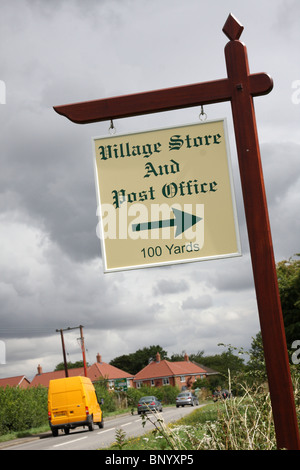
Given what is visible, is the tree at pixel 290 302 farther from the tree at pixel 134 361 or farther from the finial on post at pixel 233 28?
the tree at pixel 134 361

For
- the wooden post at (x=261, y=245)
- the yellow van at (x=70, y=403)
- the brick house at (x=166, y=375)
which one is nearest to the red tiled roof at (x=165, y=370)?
the brick house at (x=166, y=375)

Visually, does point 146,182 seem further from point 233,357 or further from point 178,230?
→ point 233,357

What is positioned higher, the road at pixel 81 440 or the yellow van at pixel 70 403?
the yellow van at pixel 70 403

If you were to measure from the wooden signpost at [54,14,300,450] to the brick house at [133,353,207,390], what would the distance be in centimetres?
7900

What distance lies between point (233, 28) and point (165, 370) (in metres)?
82.2

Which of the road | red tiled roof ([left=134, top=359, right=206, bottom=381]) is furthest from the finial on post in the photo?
red tiled roof ([left=134, top=359, right=206, bottom=381])

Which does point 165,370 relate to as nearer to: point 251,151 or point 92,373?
point 92,373

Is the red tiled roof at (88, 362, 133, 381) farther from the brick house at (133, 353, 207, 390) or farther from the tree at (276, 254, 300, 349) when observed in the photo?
the tree at (276, 254, 300, 349)

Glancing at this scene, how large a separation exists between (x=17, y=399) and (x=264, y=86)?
30.3m

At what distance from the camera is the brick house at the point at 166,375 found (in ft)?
272

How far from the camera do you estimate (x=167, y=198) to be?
5211 mm

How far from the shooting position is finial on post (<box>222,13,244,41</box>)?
539 centimetres

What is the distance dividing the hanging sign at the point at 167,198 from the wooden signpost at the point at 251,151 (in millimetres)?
193
